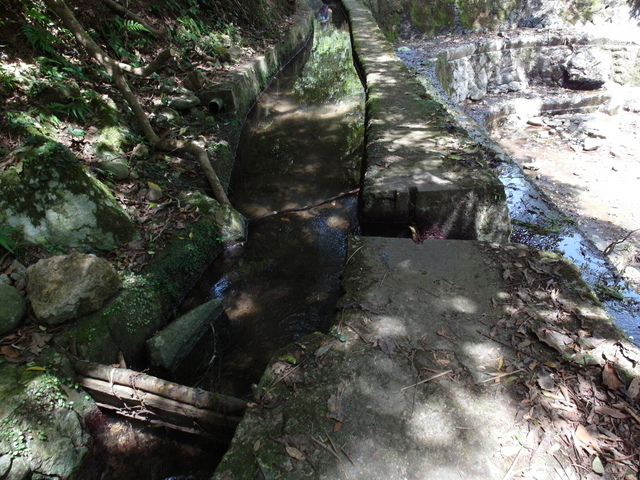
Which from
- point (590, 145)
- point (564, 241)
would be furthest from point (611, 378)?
point (590, 145)

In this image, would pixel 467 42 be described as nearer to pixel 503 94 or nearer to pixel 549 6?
pixel 503 94

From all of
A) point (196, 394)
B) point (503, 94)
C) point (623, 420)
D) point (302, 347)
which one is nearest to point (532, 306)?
point (623, 420)

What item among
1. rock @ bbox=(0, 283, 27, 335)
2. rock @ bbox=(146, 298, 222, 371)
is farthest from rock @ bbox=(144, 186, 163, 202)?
rock @ bbox=(0, 283, 27, 335)

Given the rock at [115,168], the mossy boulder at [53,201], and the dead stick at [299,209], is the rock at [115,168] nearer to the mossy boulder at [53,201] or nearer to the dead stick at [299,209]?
the mossy boulder at [53,201]

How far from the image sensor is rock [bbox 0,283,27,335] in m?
2.37

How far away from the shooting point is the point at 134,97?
14.4 ft

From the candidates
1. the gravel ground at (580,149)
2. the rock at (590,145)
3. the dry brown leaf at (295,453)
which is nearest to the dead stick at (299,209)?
the dry brown leaf at (295,453)

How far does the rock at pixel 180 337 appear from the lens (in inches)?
108

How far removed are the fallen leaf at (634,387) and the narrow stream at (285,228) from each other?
1940 millimetres

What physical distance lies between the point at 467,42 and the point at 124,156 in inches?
519

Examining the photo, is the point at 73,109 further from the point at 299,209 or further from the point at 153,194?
the point at 299,209

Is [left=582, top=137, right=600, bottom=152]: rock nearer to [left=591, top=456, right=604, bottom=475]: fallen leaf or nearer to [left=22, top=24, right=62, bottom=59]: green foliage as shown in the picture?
[left=591, top=456, right=604, bottom=475]: fallen leaf

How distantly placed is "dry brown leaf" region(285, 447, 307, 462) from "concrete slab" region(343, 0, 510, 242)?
2.21 m

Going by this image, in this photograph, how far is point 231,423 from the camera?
2092mm
